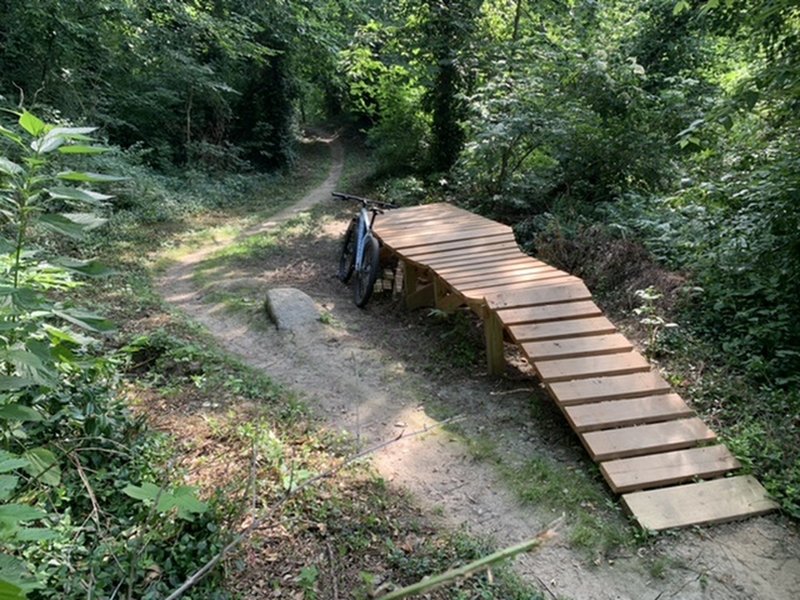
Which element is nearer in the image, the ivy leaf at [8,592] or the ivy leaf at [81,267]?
the ivy leaf at [8,592]

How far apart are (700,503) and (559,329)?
64.7 inches

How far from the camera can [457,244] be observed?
6.46 meters

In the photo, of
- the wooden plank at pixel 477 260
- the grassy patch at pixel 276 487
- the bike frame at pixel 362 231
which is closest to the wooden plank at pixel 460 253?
the wooden plank at pixel 477 260

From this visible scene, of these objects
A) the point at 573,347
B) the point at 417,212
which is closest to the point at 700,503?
the point at 573,347

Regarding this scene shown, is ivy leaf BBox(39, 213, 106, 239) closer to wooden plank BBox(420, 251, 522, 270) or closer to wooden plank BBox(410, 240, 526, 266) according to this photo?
wooden plank BBox(420, 251, 522, 270)

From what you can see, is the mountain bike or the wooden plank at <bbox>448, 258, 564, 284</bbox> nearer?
the wooden plank at <bbox>448, 258, 564, 284</bbox>

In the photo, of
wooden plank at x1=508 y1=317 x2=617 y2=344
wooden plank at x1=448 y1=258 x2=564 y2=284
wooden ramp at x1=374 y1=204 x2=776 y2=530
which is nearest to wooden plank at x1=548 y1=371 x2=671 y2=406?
wooden ramp at x1=374 y1=204 x2=776 y2=530

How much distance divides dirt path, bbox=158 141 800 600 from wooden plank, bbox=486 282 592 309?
0.70 meters

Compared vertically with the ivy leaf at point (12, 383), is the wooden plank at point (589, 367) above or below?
below

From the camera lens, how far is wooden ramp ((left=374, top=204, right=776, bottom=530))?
10.5ft

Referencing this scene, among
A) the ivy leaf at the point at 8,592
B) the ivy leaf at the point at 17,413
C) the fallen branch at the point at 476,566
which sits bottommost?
the ivy leaf at the point at 17,413

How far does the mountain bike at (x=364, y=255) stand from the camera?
21.6ft

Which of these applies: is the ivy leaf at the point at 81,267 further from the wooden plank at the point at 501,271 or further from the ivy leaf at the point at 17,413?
the wooden plank at the point at 501,271

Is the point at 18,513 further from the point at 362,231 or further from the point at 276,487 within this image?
the point at 362,231
